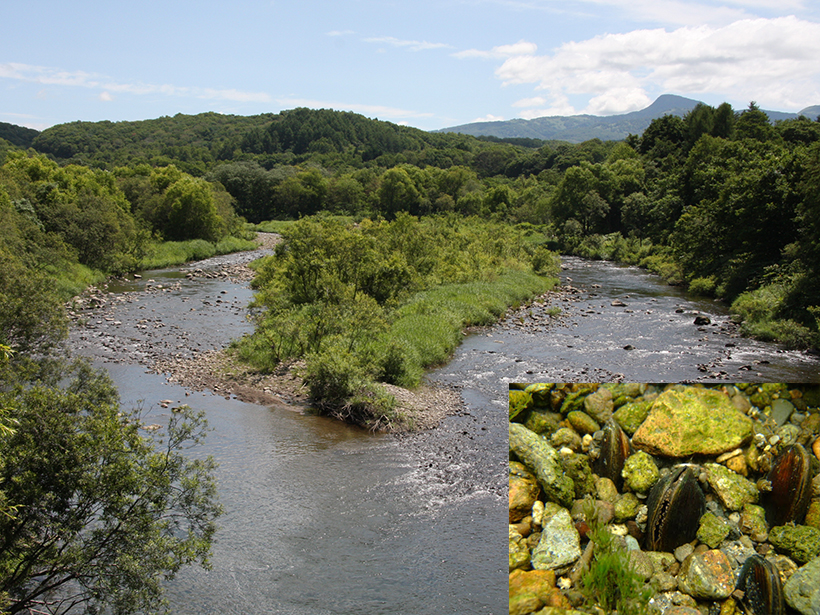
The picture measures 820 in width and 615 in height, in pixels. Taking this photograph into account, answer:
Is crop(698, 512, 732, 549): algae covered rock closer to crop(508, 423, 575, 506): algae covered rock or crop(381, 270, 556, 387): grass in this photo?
crop(508, 423, 575, 506): algae covered rock

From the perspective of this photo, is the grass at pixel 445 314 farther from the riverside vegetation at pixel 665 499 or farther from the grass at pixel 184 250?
the grass at pixel 184 250

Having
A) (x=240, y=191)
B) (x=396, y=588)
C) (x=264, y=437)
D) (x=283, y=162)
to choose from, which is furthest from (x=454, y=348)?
(x=283, y=162)

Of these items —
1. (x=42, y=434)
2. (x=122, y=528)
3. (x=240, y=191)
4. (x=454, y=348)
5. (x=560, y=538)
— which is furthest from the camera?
(x=240, y=191)

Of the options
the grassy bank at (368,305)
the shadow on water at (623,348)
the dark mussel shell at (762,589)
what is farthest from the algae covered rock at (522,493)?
the shadow on water at (623,348)

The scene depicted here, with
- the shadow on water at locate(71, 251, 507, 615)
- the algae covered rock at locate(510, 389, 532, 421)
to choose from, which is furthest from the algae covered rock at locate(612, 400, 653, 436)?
the shadow on water at locate(71, 251, 507, 615)

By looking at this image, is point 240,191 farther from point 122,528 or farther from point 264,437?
point 122,528

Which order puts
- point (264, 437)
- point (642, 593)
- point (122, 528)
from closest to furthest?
1. point (642, 593)
2. point (122, 528)
3. point (264, 437)
